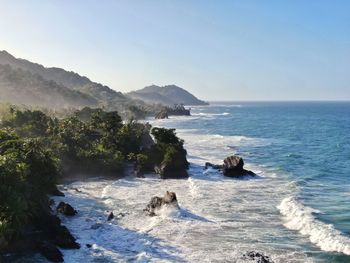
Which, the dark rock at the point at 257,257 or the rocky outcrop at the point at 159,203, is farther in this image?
the rocky outcrop at the point at 159,203

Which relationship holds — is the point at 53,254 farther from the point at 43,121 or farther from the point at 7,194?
the point at 43,121

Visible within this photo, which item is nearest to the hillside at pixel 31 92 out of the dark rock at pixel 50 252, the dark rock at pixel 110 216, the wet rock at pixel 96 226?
the dark rock at pixel 110 216

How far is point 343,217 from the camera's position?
3316 cm

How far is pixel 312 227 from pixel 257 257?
7586 mm

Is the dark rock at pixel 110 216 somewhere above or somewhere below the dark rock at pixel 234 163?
below

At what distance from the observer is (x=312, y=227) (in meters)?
30.3

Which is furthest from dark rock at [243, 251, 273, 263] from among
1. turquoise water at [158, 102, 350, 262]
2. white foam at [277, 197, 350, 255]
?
white foam at [277, 197, 350, 255]

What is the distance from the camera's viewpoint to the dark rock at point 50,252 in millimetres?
24094

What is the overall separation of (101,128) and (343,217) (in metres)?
36.5

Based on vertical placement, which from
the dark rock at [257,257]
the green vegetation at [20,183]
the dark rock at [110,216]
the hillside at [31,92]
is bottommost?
the dark rock at [257,257]

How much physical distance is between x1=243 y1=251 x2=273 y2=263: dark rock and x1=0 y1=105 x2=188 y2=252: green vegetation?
12.6 meters

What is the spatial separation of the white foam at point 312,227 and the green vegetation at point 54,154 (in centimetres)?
1721

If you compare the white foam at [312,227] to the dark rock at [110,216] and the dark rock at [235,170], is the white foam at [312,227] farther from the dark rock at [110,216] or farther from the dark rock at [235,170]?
the dark rock at [110,216]

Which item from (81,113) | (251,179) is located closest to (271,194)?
(251,179)
